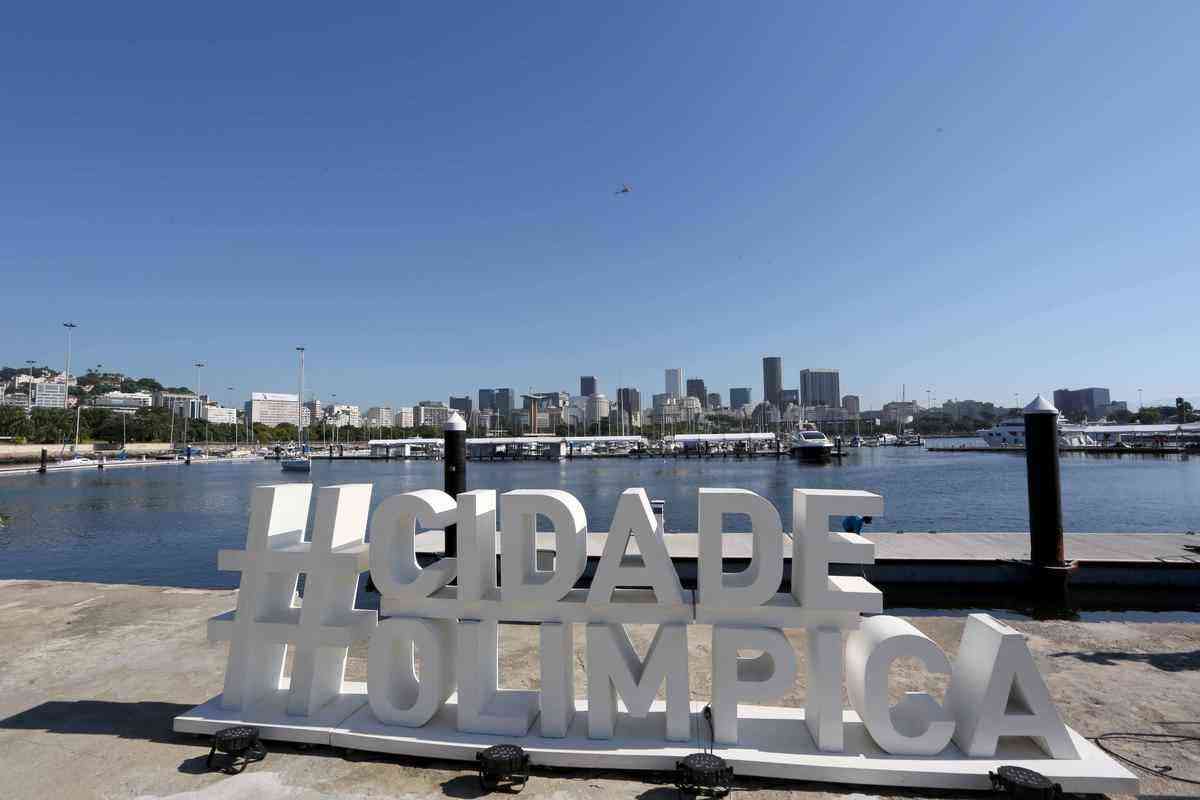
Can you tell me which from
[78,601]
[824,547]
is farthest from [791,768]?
[78,601]

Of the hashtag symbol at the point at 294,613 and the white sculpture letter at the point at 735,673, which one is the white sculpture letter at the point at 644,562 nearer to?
the white sculpture letter at the point at 735,673

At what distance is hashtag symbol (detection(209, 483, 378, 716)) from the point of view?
208 inches

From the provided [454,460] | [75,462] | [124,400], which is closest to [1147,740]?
[454,460]

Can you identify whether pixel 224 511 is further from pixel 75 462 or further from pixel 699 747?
pixel 75 462

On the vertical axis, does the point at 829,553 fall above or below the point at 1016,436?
above

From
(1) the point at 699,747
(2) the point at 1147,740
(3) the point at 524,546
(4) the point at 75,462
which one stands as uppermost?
(3) the point at 524,546

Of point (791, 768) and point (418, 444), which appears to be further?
point (418, 444)

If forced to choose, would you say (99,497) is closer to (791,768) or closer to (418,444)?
(791,768)

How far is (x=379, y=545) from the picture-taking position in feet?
17.2

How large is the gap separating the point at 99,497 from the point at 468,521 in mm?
53362

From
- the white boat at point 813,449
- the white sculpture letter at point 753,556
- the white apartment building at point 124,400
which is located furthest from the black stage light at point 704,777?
the white apartment building at point 124,400

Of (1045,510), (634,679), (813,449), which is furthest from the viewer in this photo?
(813,449)

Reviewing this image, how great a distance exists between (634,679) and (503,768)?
49.0 inches

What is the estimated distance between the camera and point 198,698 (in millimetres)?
6066
